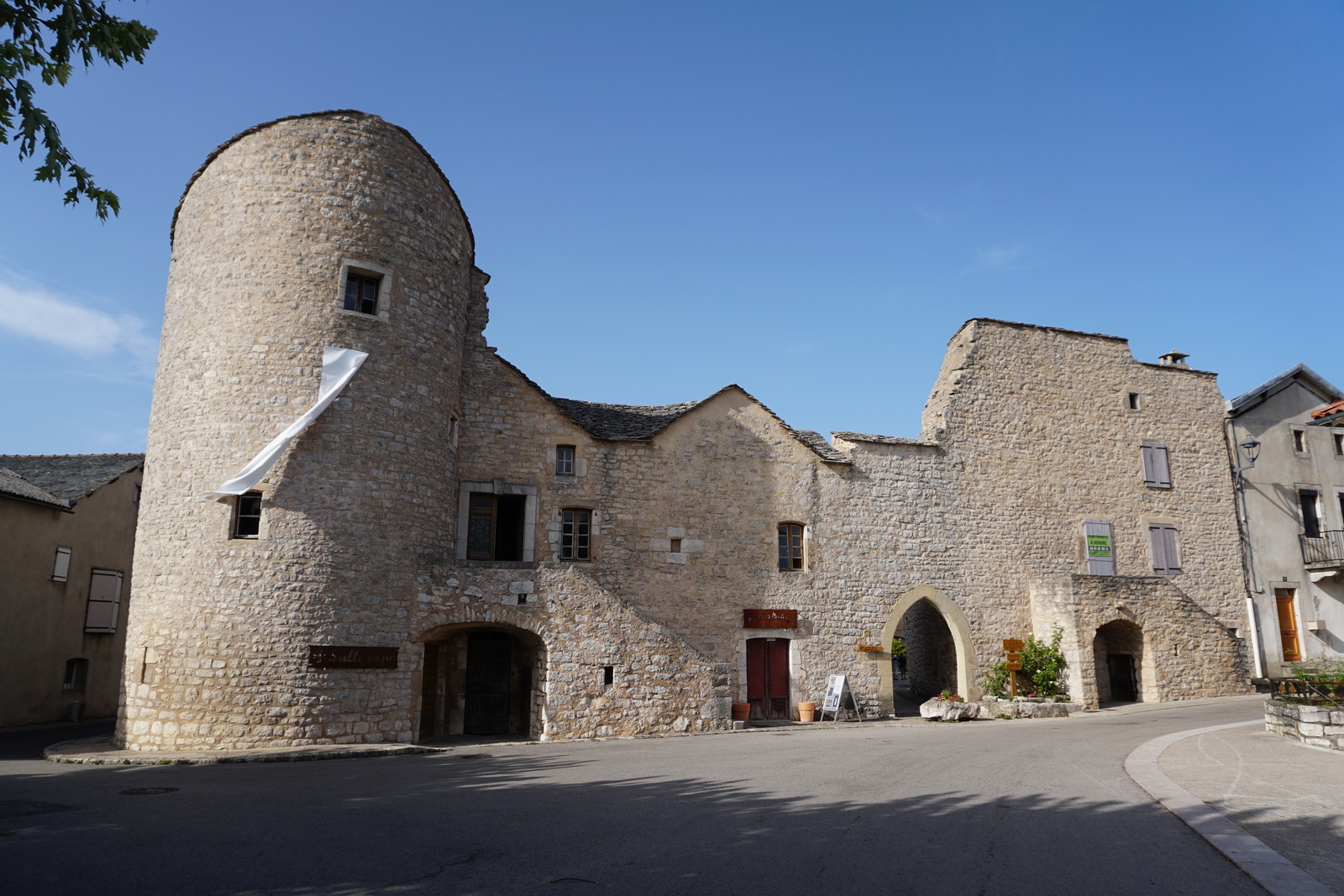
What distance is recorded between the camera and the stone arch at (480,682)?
14.5 metres

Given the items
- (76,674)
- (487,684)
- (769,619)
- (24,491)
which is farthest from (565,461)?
(76,674)

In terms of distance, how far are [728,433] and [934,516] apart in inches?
222

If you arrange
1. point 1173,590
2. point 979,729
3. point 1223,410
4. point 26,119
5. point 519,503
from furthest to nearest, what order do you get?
point 1223,410
point 1173,590
point 519,503
point 979,729
point 26,119

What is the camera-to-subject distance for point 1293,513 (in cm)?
2325

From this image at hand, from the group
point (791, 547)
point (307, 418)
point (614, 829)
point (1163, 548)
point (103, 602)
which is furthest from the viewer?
point (1163, 548)

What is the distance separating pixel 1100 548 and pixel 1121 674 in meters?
3.21

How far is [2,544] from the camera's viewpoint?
703 inches

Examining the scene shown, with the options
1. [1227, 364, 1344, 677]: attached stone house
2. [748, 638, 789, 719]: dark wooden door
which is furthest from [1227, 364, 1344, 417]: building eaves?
[748, 638, 789, 719]: dark wooden door

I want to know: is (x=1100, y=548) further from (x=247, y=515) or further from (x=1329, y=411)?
(x=247, y=515)

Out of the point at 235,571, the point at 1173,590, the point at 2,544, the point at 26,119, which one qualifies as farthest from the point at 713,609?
the point at 2,544

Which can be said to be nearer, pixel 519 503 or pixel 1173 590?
pixel 519 503

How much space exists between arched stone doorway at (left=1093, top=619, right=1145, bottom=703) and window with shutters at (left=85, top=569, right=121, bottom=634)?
24694 millimetres

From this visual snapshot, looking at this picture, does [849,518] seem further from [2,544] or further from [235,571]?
[2,544]

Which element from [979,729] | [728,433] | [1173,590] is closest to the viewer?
[979,729]
